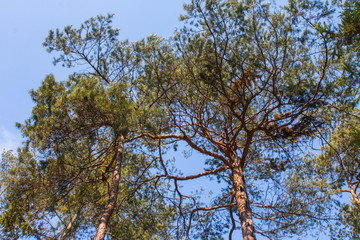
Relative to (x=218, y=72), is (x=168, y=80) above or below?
above

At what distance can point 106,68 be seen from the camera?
7.00 m

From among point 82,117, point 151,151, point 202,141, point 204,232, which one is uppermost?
point 202,141

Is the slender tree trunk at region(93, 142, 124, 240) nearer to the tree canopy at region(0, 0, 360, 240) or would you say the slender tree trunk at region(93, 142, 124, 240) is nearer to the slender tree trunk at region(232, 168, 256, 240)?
the tree canopy at region(0, 0, 360, 240)

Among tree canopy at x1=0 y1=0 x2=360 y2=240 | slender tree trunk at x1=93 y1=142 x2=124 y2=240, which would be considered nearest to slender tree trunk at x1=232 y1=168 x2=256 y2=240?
tree canopy at x1=0 y1=0 x2=360 y2=240

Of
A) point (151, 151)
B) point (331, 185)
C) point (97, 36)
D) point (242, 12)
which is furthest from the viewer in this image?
point (331, 185)

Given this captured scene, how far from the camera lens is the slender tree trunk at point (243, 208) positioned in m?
4.99

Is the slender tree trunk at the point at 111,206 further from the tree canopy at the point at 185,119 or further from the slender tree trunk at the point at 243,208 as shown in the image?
the slender tree trunk at the point at 243,208

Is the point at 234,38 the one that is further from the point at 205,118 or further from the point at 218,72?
the point at 205,118

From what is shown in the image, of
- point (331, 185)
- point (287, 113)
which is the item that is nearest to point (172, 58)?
point (287, 113)

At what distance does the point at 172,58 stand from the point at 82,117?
7.84 ft

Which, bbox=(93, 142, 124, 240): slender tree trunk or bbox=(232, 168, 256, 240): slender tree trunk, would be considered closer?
bbox=(93, 142, 124, 240): slender tree trunk

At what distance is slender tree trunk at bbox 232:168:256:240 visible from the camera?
196 inches

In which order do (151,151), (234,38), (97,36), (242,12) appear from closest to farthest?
1. (242,12)
2. (234,38)
3. (97,36)
4. (151,151)

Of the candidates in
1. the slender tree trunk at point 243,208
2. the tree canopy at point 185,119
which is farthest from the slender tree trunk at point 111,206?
the slender tree trunk at point 243,208
